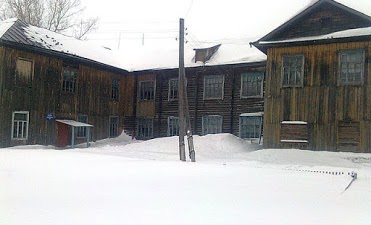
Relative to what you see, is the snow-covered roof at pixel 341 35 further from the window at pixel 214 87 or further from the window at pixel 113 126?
the window at pixel 113 126

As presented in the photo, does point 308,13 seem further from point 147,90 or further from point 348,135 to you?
point 147,90

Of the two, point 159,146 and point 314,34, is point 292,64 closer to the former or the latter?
point 314,34

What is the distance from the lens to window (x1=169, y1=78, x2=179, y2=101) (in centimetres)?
2997

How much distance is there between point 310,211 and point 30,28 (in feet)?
77.3

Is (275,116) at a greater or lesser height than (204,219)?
greater

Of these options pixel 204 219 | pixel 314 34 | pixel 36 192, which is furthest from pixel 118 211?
pixel 314 34

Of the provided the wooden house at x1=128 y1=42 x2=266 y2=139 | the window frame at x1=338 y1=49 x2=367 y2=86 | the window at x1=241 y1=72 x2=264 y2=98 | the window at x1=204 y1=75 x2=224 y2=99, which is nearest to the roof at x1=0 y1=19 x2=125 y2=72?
the wooden house at x1=128 y1=42 x2=266 y2=139

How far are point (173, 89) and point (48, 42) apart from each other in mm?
9923

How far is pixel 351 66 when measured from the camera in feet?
64.2

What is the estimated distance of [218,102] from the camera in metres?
28.2

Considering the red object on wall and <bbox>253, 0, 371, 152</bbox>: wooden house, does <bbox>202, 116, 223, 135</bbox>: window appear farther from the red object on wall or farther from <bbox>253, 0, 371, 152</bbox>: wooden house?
the red object on wall

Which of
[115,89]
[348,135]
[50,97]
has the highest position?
[115,89]

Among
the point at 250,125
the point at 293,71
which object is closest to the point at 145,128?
the point at 250,125

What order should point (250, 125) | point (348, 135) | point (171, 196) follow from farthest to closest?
1. point (250, 125)
2. point (348, 135)
3. point (171, 196)
